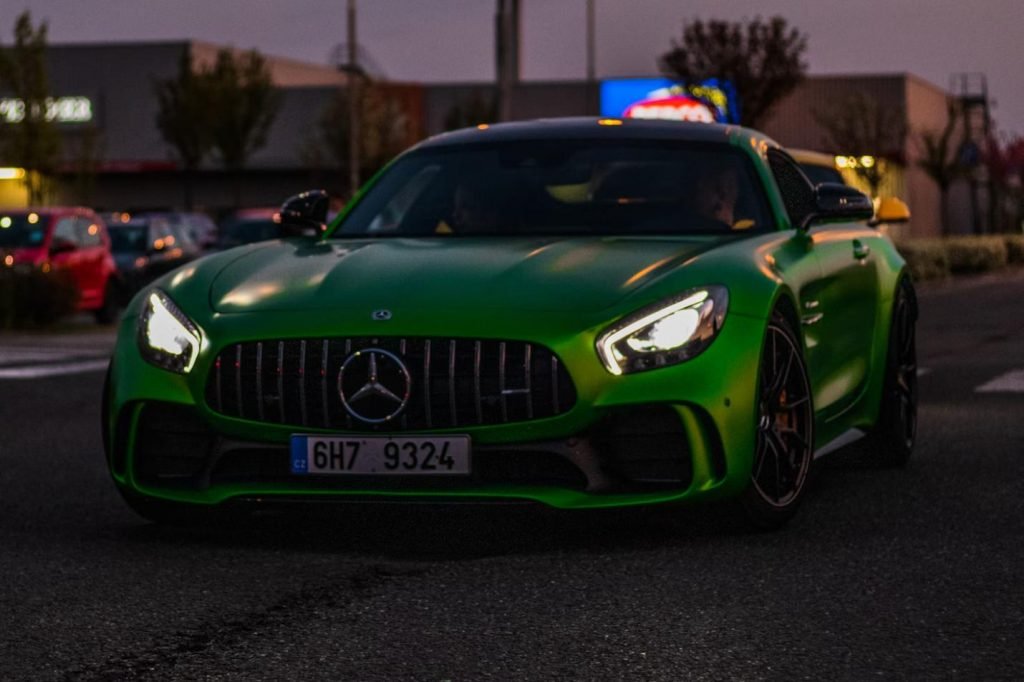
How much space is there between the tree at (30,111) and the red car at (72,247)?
1476 centimetres

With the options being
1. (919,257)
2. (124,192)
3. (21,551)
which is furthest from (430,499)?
(124,192)

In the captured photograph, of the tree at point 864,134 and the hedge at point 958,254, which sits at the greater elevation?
the tree at point 864,134

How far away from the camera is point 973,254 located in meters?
50.9

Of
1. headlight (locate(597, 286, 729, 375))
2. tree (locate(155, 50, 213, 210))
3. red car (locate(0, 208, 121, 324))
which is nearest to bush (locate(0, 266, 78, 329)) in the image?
red car (locate(0, 208, 121, 324))

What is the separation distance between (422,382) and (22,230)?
21.4 meters

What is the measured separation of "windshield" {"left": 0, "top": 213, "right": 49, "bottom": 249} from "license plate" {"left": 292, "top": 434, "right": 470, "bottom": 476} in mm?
20803

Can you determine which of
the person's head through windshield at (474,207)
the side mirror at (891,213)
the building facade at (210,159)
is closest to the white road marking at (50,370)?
the side mirror at (891,213)

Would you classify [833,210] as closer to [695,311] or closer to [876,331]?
[876,331]

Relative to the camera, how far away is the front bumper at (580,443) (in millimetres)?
6492

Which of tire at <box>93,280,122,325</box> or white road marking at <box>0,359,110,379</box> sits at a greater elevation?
white road marking at <box>0,359,110,379</box>

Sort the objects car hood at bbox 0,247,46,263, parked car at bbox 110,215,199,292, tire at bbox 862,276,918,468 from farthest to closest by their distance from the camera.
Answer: parked car at bbox 110,215,199,292, car hood at bbox 0,247,46,263, tire at bbox 862,276,918,468

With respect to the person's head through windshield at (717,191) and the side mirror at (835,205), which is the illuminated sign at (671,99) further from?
the person's head through windshield at (717,191)

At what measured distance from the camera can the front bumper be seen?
649 centimetres

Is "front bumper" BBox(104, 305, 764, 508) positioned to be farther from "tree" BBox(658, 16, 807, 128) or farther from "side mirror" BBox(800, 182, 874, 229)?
"tree" BBox(658, 16, 807, 128)
